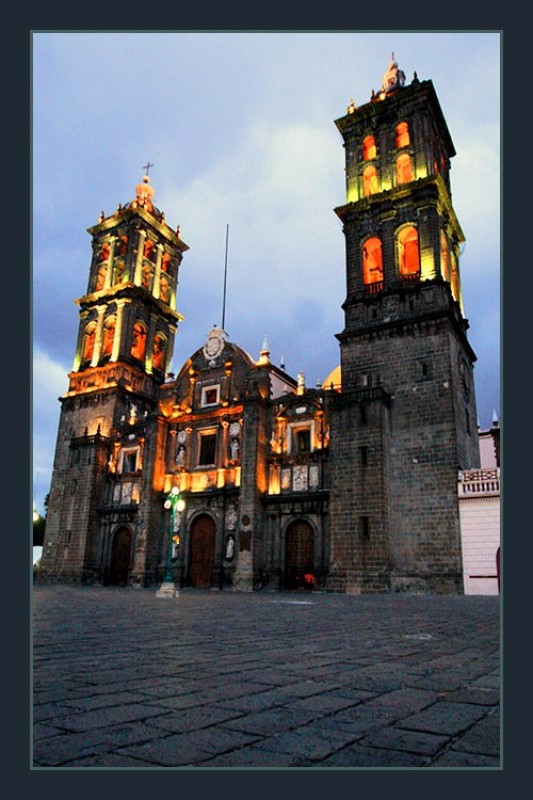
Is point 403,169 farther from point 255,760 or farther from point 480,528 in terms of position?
point 255,760

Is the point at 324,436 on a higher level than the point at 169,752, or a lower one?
higher

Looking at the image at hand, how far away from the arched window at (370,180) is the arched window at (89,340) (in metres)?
19.5

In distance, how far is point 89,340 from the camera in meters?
39.2

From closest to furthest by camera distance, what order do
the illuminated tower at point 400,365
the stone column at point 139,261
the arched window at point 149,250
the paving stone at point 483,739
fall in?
the paving stone at point 483,739
the illuminated tower at point 400,365
the stone column at point 139,261
the arched window at point 149,250

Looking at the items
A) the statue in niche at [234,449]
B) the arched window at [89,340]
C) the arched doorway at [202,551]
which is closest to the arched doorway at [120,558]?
the arched doorway at [202,551]

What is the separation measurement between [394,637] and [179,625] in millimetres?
3152

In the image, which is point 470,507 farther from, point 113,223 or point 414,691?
point 113,223

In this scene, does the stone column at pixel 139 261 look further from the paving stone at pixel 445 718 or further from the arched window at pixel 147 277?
the paving stone at pixel 445 718

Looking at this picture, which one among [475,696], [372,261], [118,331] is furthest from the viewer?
[118,331]

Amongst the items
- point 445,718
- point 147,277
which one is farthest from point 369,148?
point 445,718

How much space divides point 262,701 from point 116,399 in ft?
108

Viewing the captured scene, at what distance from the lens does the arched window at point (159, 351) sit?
131 feet

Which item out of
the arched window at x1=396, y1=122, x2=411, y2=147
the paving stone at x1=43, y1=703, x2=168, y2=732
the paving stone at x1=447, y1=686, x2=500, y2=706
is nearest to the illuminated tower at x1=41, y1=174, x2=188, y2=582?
the arched window at x1=396, y1=122, x2=411, y2=147

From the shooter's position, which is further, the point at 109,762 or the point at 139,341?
the point at 139,341
